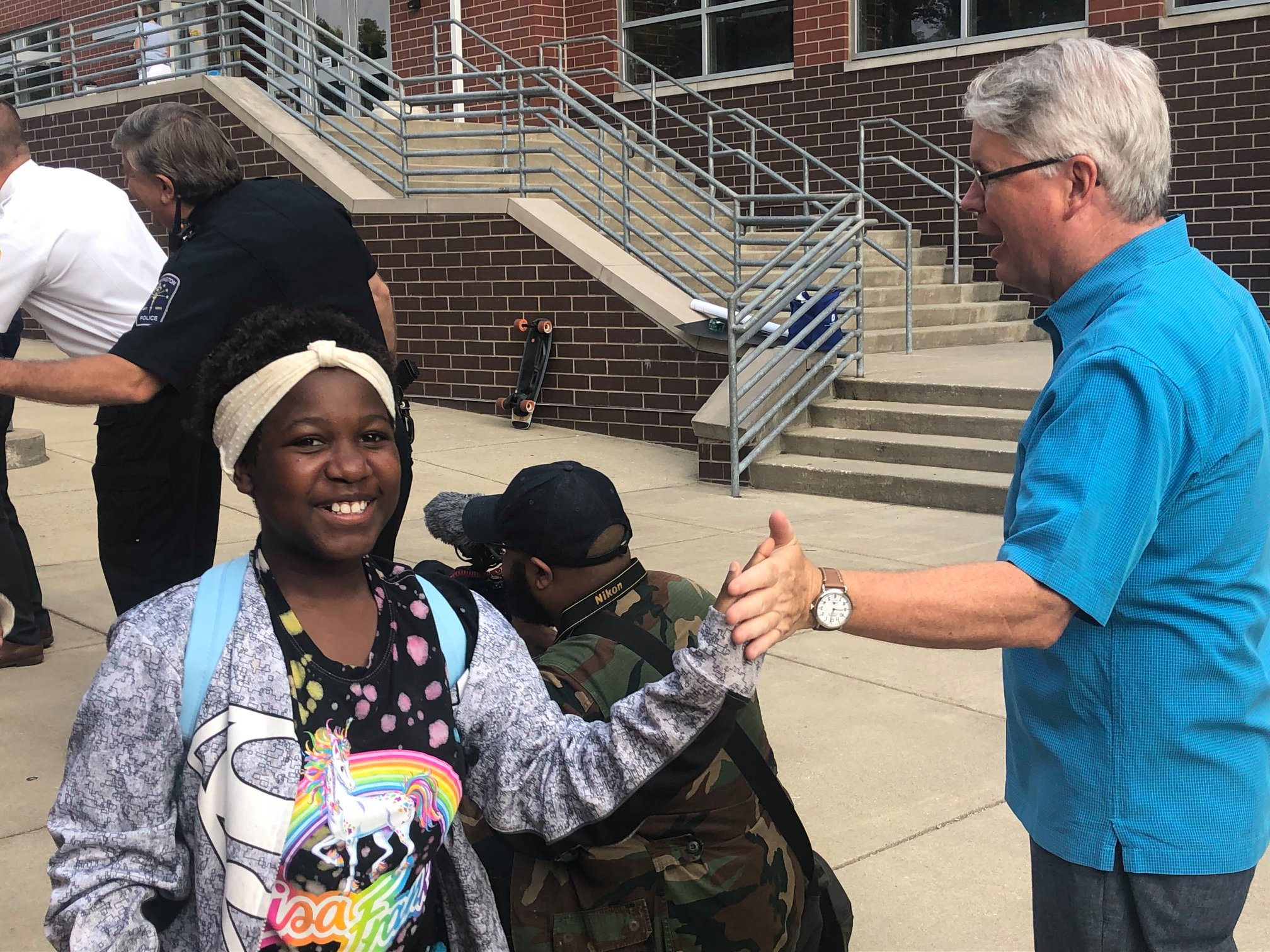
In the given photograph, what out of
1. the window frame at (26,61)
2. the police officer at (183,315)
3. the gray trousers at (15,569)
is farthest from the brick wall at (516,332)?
the police officer at (183,315)

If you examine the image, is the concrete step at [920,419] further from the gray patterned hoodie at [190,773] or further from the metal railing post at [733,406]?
the gray patterned hoodie at [190,773]

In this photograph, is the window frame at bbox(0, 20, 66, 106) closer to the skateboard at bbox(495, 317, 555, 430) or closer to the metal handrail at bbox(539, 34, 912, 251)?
the metal handrail at bbox(539, 34, 912, 251)

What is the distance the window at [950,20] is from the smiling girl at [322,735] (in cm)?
1087

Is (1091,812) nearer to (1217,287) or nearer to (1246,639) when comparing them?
(1246,639)

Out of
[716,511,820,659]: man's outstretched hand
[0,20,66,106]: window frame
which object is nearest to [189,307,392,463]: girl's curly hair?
[716,511,820,659]: man's outstretched hand

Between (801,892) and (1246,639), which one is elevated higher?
(1246,639)

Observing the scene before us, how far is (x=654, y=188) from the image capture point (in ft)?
43.2

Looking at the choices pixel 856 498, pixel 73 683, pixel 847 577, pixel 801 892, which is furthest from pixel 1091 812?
pixel 856 498

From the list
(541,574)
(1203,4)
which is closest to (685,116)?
(1203,4)

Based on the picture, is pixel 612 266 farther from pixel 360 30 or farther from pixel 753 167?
pixel 360 30

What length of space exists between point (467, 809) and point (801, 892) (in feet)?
2.16

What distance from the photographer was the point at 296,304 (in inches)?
136

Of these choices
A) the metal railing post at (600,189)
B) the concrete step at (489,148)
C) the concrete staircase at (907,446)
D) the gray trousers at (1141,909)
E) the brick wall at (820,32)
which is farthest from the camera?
the brick wall at (820,32)

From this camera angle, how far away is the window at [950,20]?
1143 cm
